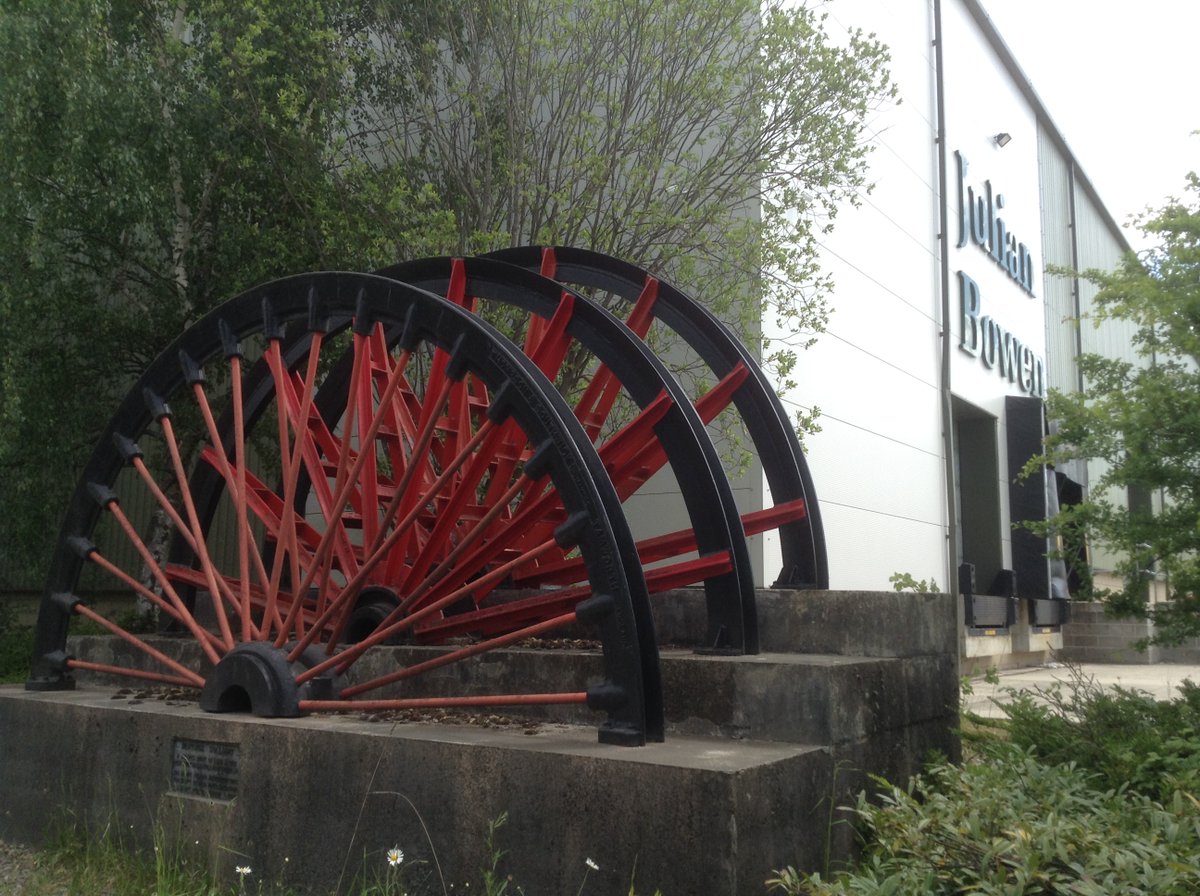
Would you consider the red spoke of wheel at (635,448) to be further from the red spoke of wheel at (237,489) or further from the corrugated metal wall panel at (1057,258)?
the corrugated metal wall panel at (1057,258)

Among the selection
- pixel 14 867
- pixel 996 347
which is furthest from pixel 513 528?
pixel 996 347

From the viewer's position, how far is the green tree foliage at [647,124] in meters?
11.1

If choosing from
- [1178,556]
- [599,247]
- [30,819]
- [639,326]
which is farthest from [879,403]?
[30,819]

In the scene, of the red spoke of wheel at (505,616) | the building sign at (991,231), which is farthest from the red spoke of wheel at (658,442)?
the building sign at (991,231)

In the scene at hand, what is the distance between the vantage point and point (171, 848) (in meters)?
5.79

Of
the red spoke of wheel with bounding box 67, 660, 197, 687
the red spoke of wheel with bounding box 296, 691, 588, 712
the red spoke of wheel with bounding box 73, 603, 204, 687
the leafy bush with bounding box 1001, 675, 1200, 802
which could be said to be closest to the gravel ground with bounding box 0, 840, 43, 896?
the red spoke of wheel with bounding box 67, 660, 197, 687

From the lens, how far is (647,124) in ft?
36.4

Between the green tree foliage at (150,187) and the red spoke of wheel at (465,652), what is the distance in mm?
5667

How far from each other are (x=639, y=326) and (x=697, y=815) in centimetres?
420

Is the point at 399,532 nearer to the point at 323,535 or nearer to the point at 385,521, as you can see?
the point at 385,521

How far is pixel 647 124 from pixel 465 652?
6.88 meters

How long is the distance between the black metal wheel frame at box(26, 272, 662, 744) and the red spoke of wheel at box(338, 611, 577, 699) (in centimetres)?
8

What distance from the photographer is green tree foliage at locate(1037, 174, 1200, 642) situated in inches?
324

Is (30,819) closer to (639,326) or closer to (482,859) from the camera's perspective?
(482,859)
